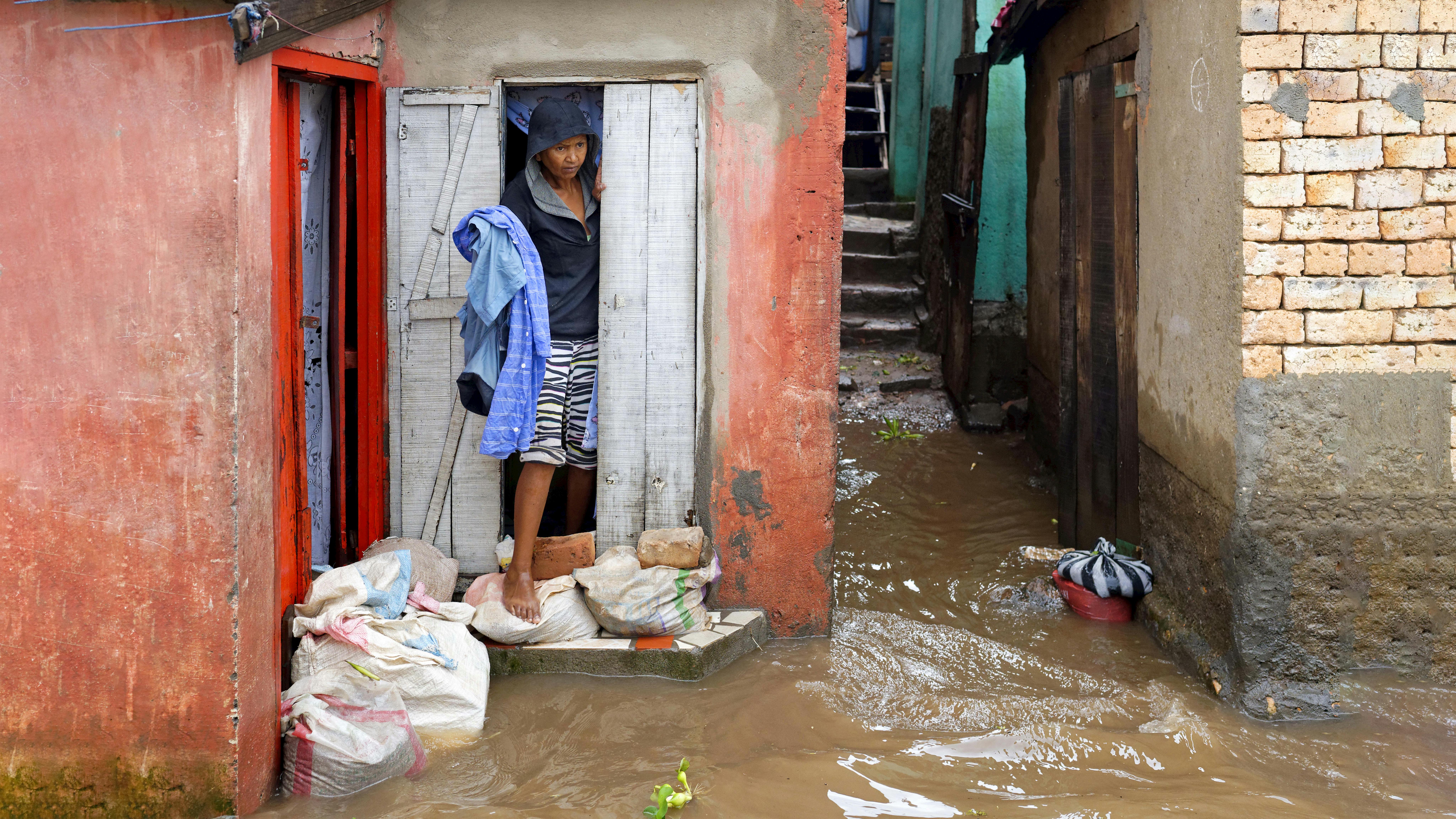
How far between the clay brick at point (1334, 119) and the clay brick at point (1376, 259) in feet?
1.25

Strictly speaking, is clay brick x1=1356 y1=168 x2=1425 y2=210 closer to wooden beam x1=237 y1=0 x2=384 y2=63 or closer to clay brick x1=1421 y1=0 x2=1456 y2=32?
clay brick x1=1421 y1=0 x2=1456 y2=32

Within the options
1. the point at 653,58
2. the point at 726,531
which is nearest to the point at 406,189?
the point at 653,58

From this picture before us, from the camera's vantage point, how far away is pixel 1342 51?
3783mm

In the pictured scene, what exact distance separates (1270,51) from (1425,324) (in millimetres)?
1077

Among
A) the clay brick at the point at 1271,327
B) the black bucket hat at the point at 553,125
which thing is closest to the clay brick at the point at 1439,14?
the clay brick at the point at 1271,327

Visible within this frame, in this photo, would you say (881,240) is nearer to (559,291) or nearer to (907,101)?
(907,101)

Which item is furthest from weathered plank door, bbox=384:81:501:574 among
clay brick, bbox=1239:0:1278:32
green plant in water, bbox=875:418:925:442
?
green plant in water, bbox=875:418:925:442

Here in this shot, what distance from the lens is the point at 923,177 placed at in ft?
31.8

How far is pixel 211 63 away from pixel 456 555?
2.13m

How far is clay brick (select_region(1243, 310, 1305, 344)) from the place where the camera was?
3.80m

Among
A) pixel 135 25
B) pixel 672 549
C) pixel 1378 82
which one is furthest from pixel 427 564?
pixel 1378 82

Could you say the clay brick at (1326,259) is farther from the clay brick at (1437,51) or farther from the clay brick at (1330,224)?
the clay brick at (1437,51)

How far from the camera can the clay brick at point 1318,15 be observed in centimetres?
375

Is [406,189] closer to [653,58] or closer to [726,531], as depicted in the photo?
[653,58]
